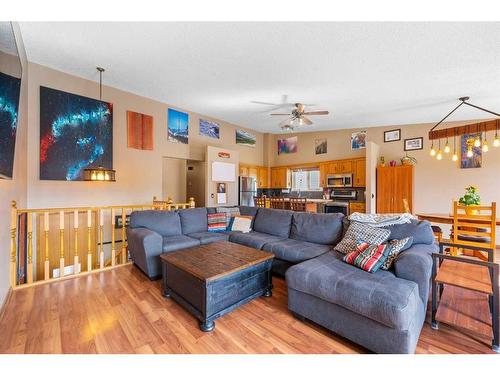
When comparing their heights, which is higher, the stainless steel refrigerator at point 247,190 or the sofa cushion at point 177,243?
the stainless steel refrigerator at point 247,190

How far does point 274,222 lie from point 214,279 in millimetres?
1755

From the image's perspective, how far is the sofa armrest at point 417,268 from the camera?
5.60 feet

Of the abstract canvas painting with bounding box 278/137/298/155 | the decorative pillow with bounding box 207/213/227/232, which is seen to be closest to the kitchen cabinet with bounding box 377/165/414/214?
the abstract canvas painting with bounding box 278/137/298/155

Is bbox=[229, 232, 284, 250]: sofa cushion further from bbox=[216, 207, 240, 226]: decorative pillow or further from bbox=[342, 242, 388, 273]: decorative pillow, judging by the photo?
bbox=[342, 242, 388, 273]: decorative pillow

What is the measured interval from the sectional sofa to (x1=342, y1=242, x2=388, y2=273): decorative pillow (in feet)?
0.20

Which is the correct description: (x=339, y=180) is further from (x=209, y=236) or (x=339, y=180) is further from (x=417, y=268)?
(x=417, y=268)

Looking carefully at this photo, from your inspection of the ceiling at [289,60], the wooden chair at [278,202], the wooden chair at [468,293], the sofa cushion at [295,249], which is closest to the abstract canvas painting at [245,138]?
the ceiling at [289,60]

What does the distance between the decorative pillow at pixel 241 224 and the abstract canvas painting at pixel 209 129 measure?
111 inches

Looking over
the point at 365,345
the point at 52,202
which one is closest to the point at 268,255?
the point at 365,345

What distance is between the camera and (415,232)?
2.25m

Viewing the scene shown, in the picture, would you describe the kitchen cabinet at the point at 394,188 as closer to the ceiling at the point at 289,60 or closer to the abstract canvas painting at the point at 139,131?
the ceiling at the point at 289,60
